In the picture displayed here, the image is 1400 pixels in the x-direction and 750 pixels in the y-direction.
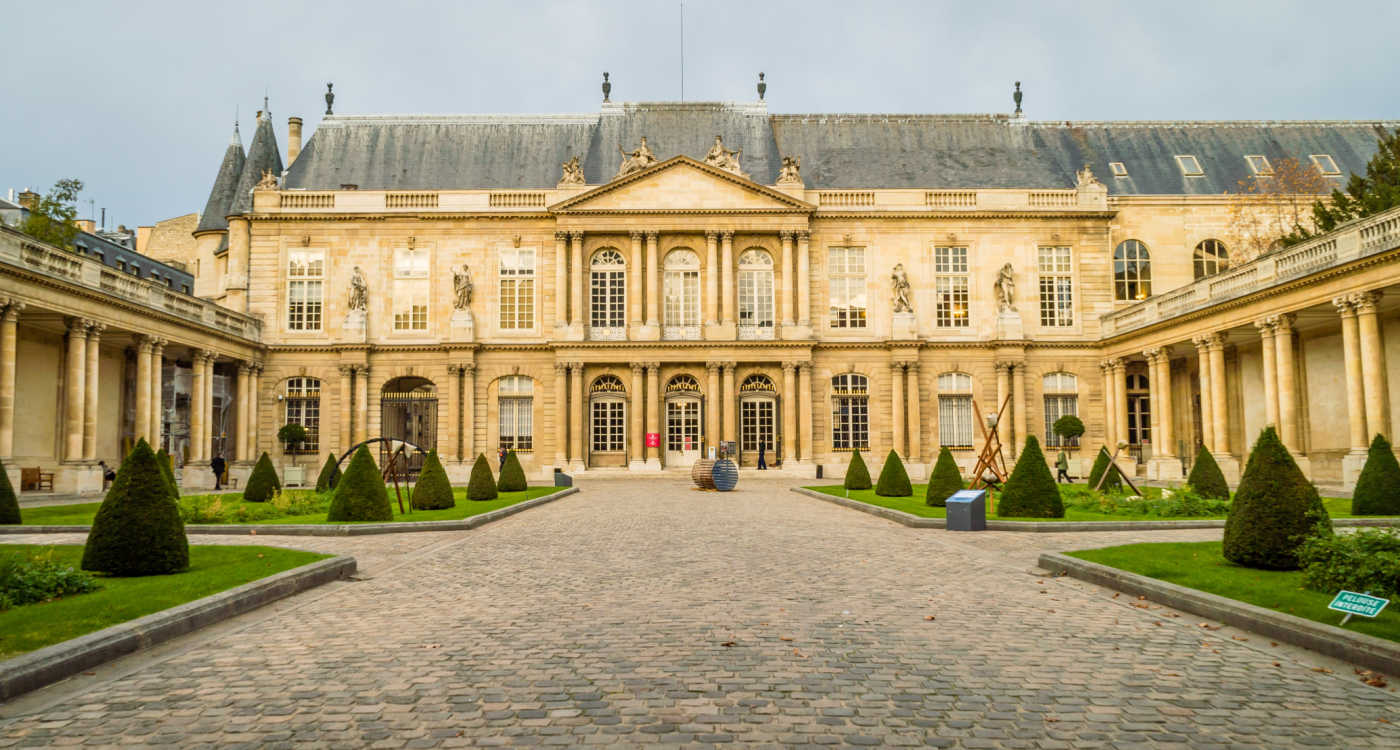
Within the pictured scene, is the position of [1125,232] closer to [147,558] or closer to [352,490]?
[352,490]

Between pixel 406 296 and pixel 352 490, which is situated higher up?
pixel 406 296

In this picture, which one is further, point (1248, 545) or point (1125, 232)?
point (1125, 232)

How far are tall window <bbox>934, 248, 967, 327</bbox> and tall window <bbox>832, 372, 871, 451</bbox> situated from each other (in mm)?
4529

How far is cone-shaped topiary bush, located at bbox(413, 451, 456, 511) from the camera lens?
65.5ft

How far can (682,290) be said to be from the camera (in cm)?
4053

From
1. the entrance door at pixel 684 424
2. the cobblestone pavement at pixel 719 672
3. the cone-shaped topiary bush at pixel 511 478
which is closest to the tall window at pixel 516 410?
the entrance door at pixel 684 424

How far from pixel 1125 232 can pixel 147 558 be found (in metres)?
40.5

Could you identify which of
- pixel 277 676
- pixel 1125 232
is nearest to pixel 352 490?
pixel 277 676

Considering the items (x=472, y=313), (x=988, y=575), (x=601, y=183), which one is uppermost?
(x=601, y=183)

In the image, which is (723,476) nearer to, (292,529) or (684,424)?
(684,424)

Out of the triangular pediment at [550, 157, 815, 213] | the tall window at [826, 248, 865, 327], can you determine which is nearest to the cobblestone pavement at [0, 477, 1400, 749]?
the triangular pediment at [550, 157, 815, 213]

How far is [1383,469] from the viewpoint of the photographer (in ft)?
56.6

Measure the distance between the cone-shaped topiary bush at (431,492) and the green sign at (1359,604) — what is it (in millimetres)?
16109

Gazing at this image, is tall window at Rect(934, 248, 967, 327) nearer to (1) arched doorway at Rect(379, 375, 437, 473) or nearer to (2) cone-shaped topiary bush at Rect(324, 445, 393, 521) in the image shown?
(1) arched doorway at Rect(379, 375, 437, 473)
